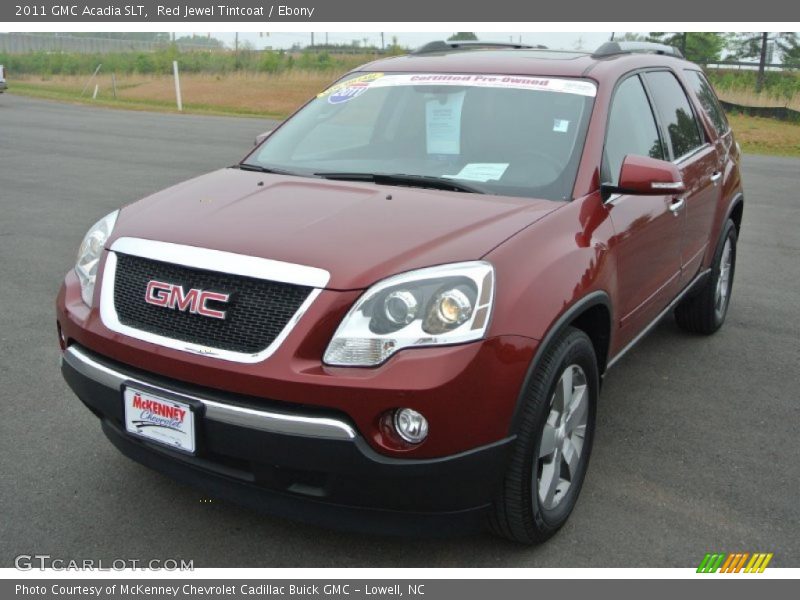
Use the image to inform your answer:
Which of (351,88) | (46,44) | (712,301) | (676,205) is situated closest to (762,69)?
(712,301)

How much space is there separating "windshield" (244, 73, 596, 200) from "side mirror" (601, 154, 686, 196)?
20 centimetres

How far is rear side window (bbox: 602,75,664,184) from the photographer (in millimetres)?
3828

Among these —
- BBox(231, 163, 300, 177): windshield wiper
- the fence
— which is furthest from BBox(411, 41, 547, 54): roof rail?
the fence

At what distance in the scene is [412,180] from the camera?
362 centimetres

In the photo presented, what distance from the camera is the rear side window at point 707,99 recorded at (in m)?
5.50

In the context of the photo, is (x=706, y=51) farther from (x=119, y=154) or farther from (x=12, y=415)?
(x=12, y=415)

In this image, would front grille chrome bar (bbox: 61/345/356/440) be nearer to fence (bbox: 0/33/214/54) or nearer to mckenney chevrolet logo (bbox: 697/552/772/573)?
mckenney chevrolet logo (bbox: 697/552/772/573)

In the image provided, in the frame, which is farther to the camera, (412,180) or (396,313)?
(412,180)

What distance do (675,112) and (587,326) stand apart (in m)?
1.99

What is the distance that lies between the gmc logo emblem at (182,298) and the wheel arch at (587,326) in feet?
3.33

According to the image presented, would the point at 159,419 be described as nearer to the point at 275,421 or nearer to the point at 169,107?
the point at 275,421

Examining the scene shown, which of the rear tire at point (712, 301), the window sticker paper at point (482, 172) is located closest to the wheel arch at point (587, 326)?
the window sticker paper at point (482, 172)

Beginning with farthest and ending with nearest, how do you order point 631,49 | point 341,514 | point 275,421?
1. point 631,49
2. point 341,514
3. point 275,421

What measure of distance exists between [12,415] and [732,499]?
10.8 feet
